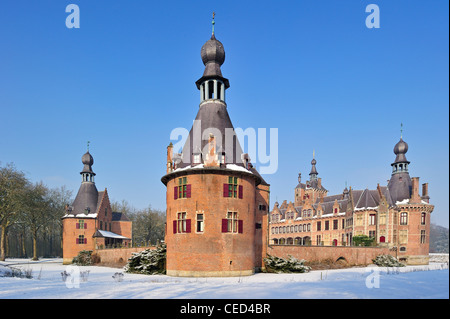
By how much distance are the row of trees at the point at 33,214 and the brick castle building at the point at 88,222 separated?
22.1 feet

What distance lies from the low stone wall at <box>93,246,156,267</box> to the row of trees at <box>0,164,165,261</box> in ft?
7.05

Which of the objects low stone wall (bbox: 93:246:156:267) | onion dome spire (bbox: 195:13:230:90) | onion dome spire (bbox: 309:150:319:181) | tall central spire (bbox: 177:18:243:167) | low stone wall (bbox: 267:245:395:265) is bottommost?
low stone wall (bbox: 93:246:156:267)

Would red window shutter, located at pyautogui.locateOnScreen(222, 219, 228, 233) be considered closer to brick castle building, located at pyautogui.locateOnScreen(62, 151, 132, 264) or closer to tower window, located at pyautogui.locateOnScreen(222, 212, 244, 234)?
tower window, located at pyautogui.locateOnScreen(222, 212, 244, 234)

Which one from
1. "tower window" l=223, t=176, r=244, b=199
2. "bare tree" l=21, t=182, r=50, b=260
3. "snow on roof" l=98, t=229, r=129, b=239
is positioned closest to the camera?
"tower window" l=223, t=176, r=244, b=199

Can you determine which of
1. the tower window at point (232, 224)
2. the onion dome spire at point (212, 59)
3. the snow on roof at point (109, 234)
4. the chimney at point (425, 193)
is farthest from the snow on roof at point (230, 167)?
the chimney at point (425, 193)

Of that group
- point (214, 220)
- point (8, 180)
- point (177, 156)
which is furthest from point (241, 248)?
point (8, 180)

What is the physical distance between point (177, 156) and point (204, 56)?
10876 mm

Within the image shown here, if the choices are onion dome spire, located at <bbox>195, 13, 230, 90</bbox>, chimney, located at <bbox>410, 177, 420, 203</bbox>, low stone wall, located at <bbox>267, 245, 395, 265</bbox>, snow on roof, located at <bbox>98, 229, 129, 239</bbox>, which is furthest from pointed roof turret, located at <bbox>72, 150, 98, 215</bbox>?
chimney, located at <bbox>410, 177, 420, 203</bbox>

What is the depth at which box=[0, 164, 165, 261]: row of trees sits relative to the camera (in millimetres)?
45500

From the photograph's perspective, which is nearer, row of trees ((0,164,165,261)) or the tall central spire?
the tall central spire

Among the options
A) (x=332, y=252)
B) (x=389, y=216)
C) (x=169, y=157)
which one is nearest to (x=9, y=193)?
(x=169, y=157)

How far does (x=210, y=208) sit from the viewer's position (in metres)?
24.3
